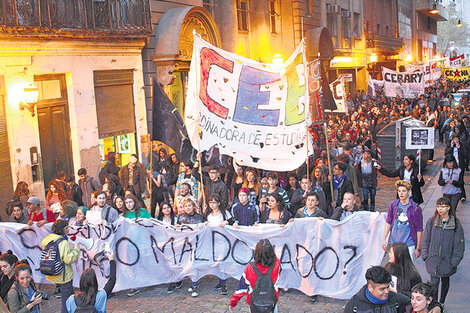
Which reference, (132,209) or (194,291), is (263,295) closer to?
(194,291)

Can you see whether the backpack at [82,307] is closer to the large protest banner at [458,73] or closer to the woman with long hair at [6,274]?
the woman with long hair at [6,274]

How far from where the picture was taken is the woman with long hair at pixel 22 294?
5.43 meters

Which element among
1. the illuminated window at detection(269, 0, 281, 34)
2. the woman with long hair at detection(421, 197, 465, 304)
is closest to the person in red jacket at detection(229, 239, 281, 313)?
the woman with long hair at detection(421, 197, 465, 304)

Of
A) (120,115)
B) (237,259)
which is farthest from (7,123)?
(237,259)

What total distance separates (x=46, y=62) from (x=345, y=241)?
9.11m

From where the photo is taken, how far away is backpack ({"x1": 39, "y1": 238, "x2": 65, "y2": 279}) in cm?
654

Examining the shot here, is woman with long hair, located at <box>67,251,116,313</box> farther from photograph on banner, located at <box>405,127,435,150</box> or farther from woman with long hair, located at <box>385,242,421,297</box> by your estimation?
photograph on banner, located at <box>405,127,435,150</box>

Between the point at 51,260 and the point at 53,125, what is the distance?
26.7ft

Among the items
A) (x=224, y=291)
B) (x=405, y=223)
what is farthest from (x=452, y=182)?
(x=224, y=291)

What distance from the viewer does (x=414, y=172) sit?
1050 centimetres

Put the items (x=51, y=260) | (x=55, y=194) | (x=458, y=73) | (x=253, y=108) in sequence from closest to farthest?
1. (x=51, y=260)
2. (x=253, y=108)
3. (x=55, y=194)
4. (x=458, y=73)

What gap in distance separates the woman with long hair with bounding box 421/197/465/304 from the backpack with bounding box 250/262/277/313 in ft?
8.02

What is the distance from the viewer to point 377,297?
4645 mm

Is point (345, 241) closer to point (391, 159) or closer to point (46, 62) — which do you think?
point (46, 62)
